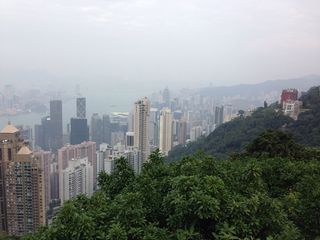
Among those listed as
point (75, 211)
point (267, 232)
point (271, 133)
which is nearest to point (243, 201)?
point (267, 232)

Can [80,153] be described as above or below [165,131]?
below

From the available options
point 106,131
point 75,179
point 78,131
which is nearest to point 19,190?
point 75,179

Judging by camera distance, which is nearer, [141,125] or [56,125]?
[141,125]

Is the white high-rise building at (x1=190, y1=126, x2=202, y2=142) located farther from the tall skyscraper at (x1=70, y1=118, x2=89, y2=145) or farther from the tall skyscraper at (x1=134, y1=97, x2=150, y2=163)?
the tall skyscraper at (x1=134, y1=97, x2=150, y2=163)

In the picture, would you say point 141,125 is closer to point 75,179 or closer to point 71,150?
point 71,150

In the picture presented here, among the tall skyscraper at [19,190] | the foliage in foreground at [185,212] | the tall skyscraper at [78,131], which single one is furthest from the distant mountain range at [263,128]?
the tall skyscraper at [78,131]

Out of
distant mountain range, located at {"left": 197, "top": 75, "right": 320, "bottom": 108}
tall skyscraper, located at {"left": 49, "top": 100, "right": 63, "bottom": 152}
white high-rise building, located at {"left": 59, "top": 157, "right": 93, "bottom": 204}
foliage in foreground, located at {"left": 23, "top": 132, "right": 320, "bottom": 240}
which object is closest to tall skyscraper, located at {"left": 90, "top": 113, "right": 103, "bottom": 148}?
tall skyscraper, located at {"left": 49, "top": 100, "right": 63, "bottom": 152}

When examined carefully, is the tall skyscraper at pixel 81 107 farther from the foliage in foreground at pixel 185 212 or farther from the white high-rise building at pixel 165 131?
the foliage in foreground at pixel 185 212
